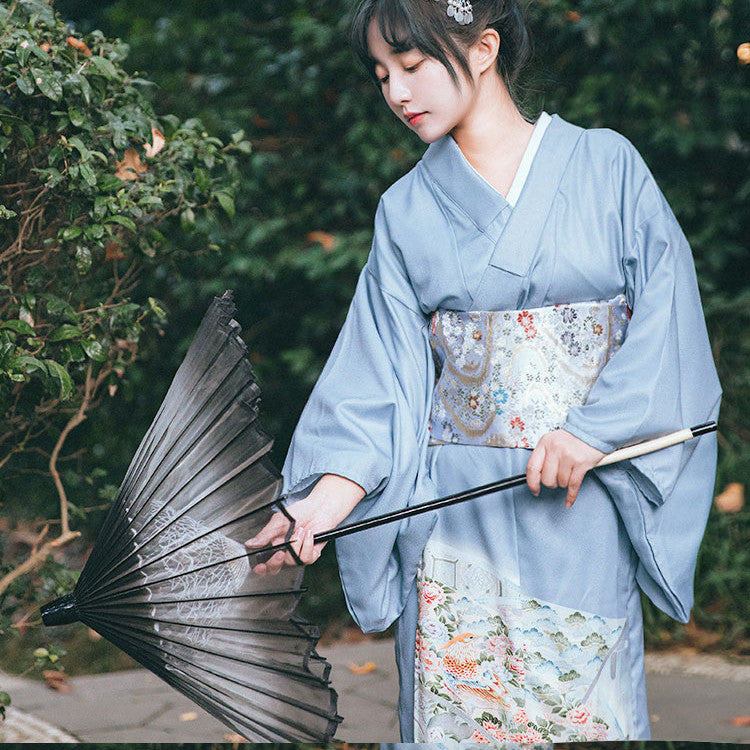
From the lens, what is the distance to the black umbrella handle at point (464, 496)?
1.87 meters

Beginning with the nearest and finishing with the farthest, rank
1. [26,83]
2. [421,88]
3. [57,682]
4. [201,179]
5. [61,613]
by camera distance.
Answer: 1. [61,613]
2. [421,88]
3. [26,83]
4. [201,179]
5. [57,682]

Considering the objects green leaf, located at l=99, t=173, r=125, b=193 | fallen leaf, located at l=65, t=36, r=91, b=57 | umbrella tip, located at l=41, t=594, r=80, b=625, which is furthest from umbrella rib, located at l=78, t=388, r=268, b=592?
fallen leaf, located at l=65, t=36, r=91, b=57

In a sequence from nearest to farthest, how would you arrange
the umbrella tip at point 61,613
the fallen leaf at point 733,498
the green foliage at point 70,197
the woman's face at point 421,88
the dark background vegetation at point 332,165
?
the umbrella tip at point 61,613, the woman's face at point 421,88, the green foliage at point 70,197, the fallen leaf at point 733,498, the dark background vegetation at point 332,165

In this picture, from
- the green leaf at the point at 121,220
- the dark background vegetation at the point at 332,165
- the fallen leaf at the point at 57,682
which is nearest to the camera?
the green leaf at the point at 121,220

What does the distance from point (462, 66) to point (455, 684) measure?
4.15ft

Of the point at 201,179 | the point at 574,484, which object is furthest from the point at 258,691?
the point at 201,179

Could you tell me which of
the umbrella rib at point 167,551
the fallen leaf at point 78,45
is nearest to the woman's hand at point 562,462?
the umbrella rib at point 167,551

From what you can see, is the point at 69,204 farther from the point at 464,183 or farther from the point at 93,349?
the point at 464,183

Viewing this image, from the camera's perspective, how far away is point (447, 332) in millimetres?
2080

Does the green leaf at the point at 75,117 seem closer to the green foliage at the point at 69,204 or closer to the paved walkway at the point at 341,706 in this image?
the green foliage at the point at 69,204

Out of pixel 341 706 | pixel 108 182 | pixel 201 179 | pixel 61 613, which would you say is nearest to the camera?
pixel 61 613

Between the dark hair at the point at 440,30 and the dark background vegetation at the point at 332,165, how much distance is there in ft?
6.27

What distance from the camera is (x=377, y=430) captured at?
2025 mm

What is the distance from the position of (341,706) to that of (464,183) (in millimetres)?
2280
